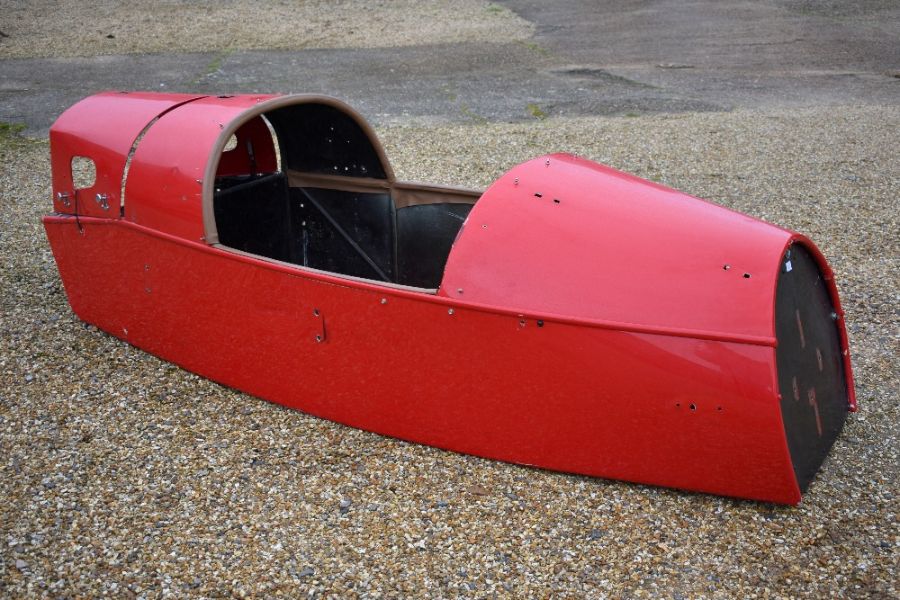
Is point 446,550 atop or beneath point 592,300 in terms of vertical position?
beneath

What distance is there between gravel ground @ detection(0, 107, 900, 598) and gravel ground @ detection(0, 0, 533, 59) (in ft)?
31.5

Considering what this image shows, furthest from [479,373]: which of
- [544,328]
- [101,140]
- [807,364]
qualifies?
[101,140]

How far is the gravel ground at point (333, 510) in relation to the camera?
9.32 feet

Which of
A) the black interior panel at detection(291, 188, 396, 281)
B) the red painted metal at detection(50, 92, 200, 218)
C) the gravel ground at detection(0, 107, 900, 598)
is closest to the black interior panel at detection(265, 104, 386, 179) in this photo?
the black interior panel at detection(291, 188, 396, 281)

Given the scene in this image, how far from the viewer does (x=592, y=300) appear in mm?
3006

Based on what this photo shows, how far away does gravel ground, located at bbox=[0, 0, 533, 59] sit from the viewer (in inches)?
514

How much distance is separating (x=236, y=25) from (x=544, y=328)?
1283 centimetres

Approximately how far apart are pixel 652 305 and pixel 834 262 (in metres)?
3.17

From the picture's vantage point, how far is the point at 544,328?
3043 millimetres

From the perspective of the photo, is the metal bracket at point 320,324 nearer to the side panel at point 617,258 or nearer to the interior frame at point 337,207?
the side panel at point 617,258

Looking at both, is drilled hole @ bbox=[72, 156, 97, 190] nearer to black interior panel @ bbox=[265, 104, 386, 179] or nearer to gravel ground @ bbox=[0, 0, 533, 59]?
black interior panel @ bbox=[265, 104, 386, 179]

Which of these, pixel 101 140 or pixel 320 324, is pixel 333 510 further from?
pixel 101 140

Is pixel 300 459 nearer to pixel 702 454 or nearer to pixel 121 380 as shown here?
pixel 121 380

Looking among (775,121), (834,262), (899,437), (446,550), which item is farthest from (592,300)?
(775,121)
